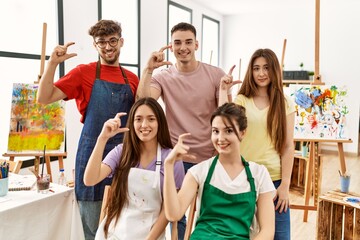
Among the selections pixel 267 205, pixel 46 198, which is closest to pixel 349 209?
pixel 267 205

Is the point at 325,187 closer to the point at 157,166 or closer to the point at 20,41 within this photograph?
the point at 157,166

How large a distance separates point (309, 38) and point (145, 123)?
5.89 m

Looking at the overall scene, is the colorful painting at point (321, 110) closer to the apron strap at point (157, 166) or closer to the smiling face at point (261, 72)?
the smiling face at point (261, 72)

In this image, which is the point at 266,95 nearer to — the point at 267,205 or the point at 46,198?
the point at 267,205

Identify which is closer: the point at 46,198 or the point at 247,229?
the point at 247,229

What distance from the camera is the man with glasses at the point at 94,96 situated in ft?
5.69

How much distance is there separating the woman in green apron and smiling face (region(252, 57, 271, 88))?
0.25m

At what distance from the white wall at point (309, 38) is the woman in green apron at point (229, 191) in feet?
17.7

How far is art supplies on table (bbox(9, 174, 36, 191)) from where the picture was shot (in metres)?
1.81

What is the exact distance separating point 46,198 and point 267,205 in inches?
43.7

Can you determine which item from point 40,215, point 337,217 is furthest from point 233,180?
point 337,217

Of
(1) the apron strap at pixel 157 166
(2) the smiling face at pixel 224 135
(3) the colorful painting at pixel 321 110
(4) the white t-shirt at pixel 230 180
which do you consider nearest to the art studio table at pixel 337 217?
(3) the colorful painting at pixel 321 110

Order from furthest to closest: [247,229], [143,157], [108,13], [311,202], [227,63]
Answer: [227,63]
[108,13]
[311,202]
[143,157]
[247,229]

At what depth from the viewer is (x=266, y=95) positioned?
1.73m
